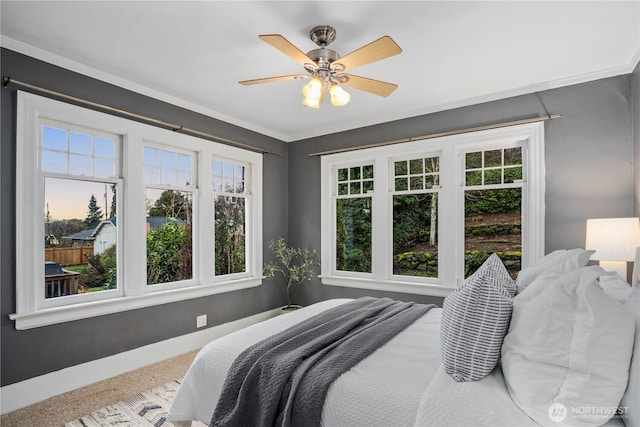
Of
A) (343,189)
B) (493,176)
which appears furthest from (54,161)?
(493,176)

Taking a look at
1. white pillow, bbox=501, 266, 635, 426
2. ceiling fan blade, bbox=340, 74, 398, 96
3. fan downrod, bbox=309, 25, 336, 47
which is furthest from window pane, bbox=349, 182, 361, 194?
white pillow, bbox=501, 266, 635, 426

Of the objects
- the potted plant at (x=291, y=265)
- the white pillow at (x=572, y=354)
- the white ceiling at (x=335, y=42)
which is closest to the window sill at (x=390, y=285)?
the potted plant at (x=291, y=265)

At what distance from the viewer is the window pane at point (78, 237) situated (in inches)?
105

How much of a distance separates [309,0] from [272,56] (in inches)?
27.7

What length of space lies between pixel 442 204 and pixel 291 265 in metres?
2.20

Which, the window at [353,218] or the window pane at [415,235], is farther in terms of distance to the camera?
the window at [353,218]

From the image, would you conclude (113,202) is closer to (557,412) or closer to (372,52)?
(372,52)

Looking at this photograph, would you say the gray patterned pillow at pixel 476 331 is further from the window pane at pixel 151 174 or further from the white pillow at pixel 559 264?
→ the window pane at pixel 151 174

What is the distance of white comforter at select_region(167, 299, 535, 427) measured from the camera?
1.18 meters

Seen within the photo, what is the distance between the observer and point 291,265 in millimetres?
4770

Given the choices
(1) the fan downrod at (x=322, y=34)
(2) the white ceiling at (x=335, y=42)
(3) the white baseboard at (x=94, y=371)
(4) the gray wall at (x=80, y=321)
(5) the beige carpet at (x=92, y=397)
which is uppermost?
(2) the white ceiling at (x=335, y=42)

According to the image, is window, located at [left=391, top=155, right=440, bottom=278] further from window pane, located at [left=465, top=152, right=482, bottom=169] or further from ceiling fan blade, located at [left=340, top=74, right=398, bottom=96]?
ceiling fan blade, located at [left=340, top=74, right=398, bottom=96]

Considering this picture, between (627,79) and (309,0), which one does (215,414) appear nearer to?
(309,0)

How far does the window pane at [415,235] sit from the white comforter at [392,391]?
200 centimetres
